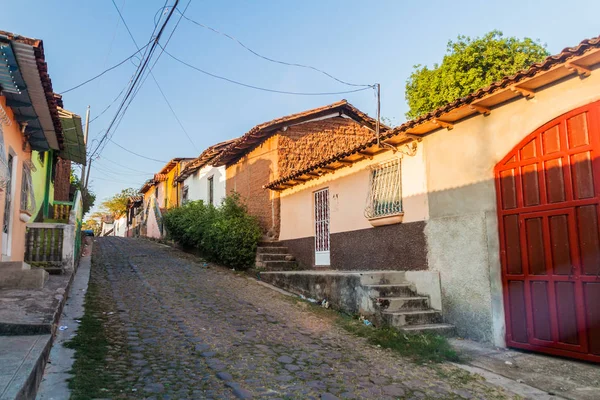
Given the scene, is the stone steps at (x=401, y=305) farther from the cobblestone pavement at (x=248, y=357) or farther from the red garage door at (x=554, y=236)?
the red garage door at (x=554, y=236)

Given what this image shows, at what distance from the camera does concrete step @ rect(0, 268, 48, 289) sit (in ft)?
22.4

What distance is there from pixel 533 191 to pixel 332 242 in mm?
5290

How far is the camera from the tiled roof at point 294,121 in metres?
13.1

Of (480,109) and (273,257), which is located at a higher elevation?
(480,109)

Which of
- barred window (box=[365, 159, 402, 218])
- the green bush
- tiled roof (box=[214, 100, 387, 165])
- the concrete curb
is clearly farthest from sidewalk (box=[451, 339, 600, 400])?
tiled roof (box=[214, 100, 387, 165])

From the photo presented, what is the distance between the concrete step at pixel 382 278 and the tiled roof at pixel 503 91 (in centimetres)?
228

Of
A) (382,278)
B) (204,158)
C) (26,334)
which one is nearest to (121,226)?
(204,158)

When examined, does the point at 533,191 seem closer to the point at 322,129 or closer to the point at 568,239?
the point at 568,239

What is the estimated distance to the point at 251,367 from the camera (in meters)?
4.76

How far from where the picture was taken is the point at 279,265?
1202cm

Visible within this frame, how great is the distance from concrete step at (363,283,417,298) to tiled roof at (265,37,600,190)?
2472 millimetres

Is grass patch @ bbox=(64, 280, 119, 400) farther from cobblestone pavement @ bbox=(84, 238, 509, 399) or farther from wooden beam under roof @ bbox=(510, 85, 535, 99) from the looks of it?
wooden beam under roof @ bbox=(510, 85, 535, 99)

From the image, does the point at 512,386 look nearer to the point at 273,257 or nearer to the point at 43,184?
the point at 273,257

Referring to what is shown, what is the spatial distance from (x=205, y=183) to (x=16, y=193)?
1235 cm
